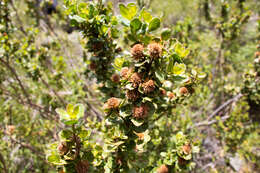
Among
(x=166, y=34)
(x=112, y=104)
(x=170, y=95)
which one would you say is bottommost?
(x=112, y=104)

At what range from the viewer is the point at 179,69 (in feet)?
3.48

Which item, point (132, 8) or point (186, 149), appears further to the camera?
point (186, 149)

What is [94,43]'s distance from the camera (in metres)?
1.49

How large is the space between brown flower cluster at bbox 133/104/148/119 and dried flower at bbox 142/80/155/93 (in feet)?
0.37

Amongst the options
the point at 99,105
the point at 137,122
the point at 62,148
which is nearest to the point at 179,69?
the point at 137,122

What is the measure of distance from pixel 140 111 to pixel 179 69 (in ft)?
1.16

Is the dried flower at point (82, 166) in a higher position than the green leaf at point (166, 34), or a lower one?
lower

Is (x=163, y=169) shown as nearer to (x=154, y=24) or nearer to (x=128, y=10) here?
(x=154, y=24)

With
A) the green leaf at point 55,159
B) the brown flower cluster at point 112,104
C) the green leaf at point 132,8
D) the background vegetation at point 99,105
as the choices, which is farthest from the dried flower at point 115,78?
the green leaf at point 55,159

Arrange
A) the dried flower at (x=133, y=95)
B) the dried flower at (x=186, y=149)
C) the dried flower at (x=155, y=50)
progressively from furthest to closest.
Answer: the dried flower at (x=186, y=149) < the dried flower at (x=133, y=95) < the dried flower at (x=155, y=50)

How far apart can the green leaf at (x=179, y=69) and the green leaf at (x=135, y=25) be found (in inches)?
13.2

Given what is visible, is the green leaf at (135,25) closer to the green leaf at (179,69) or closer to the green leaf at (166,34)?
Answer: the green leaf at (166,34)

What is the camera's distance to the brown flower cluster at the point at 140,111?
3.55 ft

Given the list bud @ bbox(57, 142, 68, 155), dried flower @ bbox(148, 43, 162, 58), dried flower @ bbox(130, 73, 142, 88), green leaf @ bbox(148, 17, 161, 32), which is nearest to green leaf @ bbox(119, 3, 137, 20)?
green leaf @ bbox(148, 17, 161, 32)
